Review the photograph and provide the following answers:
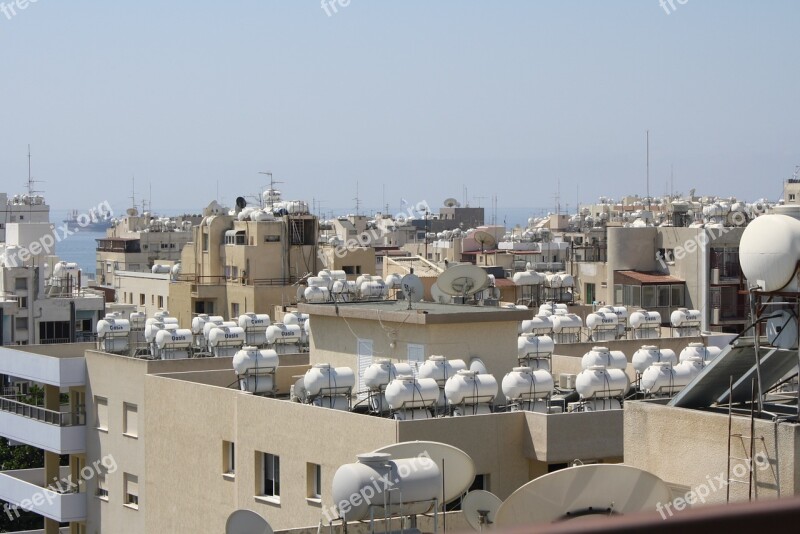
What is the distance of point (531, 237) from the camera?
108 meters

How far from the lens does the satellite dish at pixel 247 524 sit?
15.2 metres

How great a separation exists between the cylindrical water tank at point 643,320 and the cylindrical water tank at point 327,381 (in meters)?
16.6

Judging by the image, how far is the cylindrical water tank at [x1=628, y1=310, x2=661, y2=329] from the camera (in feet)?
128

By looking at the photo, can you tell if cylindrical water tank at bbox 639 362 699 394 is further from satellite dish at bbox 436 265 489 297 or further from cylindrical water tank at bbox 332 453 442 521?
cylindrical water tank at bbox 332 453 442 521

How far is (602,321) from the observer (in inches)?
1547

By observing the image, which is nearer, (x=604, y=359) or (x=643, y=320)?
(x=604, y=359)

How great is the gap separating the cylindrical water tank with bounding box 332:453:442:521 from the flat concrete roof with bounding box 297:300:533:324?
35.6 ft

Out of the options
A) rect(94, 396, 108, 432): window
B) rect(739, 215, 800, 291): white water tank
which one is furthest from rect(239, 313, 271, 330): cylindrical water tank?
rect(739, 215, 800, 291): white water tank

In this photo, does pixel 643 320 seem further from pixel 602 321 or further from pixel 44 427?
pixel 44 427

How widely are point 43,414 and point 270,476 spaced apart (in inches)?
525

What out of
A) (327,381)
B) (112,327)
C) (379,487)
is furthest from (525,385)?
(112,327)

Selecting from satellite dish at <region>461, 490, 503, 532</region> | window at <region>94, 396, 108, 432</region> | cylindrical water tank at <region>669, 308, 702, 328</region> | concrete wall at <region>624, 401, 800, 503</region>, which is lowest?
window at <region>94, 396, 108, 432</region>

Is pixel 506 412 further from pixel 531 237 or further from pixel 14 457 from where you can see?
pixel 531 237

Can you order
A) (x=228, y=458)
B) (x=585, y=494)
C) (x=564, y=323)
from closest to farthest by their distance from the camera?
(x=585, y=494) < (x=228, y=458) < (x=564, y=323)
